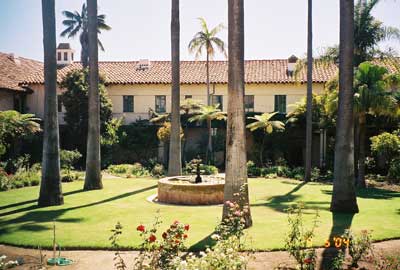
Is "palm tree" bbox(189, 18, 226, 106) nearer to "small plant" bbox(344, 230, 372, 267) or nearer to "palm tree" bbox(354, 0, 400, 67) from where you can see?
"palm tree" bbox(354, 0, 400, 67)

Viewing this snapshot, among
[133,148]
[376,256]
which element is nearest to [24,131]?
[133,148]

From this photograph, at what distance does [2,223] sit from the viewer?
10.7 m

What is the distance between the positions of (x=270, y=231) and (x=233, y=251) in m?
4.60

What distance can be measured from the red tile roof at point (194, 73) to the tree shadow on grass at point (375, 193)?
13410 mm

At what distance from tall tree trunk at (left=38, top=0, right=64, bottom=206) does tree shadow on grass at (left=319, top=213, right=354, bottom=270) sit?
28.4ft

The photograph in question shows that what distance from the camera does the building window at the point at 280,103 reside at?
100ft

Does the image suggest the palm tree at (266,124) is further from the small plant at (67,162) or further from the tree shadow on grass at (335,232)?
the tree shadow on grass at (335,232)

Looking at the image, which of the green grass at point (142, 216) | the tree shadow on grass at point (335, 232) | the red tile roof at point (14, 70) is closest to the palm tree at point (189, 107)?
the green grass at point (142, 216)

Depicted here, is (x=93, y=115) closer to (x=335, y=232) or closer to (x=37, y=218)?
(x=37, y=218)

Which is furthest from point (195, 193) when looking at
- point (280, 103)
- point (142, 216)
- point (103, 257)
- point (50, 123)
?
point (280, 103)

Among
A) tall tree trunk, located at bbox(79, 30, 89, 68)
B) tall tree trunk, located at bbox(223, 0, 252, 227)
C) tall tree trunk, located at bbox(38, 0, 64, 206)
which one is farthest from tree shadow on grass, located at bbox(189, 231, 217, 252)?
tall tree trunk, located at bbox(79, 30, 89, 68)

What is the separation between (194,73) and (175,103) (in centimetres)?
1521

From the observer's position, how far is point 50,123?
13.3m

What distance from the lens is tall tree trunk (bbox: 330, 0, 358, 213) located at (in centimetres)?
1166
